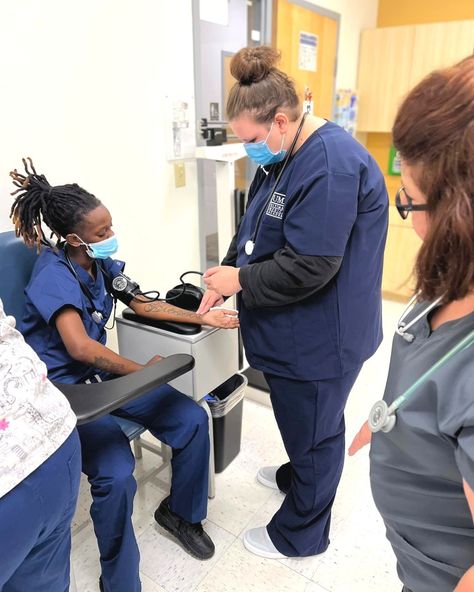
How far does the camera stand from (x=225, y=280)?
50.9 inches

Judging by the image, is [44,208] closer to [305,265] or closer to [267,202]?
[267,202]

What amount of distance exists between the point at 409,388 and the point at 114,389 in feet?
2.41

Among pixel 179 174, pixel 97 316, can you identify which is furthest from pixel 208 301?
pixel 179 174

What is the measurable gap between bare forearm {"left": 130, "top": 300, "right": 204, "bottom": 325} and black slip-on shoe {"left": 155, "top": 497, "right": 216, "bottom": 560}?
65cm

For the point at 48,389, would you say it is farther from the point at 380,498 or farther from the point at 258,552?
the point at 258,552

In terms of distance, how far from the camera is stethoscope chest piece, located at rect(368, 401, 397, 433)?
0.67 meters

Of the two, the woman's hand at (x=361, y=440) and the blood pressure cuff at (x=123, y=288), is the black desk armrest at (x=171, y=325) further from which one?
the woman's hand at (x=361, y=440)

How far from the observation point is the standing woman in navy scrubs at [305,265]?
43.1 inches

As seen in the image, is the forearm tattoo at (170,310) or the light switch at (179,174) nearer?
the forearm tattoo at (170,310)

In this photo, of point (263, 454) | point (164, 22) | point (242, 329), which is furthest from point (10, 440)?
point (164, 22)

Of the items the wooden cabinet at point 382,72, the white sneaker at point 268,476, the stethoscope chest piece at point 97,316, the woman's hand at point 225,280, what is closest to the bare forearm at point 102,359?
the stethoscope chest piece at point 97,316

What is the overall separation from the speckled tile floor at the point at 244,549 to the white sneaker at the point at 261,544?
2 cm

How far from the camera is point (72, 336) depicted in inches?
48.9

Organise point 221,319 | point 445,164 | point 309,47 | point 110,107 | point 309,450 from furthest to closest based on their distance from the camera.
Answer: point 309,47 → point 110,107 → point 221,319 → point 309,450 → point 445,164
